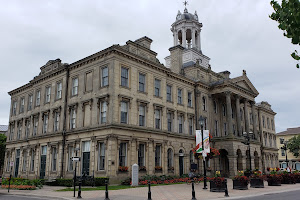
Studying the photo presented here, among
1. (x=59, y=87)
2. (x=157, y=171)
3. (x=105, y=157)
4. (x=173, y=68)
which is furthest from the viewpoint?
(x=173, y=68)

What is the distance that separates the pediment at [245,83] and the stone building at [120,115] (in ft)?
0.50

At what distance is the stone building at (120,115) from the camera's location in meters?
27.3

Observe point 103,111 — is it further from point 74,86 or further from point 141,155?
point 74,86

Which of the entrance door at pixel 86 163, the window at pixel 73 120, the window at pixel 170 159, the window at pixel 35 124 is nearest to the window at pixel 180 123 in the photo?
the window at pixel 170 159

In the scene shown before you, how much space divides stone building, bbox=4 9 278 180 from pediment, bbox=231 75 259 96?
0.15 m

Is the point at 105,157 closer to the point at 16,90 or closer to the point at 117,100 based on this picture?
the point at 117,100

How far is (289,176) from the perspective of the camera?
86.6 ft

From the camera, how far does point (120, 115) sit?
27.2 metres

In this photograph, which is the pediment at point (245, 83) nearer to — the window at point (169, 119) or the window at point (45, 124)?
the window at point (169, 119)

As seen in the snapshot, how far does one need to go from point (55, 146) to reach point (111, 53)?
13.2m

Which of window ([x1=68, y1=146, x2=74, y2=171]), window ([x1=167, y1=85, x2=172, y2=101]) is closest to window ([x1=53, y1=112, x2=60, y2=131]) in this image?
window ([x1=68, y1=146, x2=74, y2=171])

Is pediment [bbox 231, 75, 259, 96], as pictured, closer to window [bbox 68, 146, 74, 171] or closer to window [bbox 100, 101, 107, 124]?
window [bbox 100, 101, 107, 124]

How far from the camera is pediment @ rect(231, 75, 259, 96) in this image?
4134 centimetres

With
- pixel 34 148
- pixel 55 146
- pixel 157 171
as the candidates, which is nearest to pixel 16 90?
pixel 34 148
